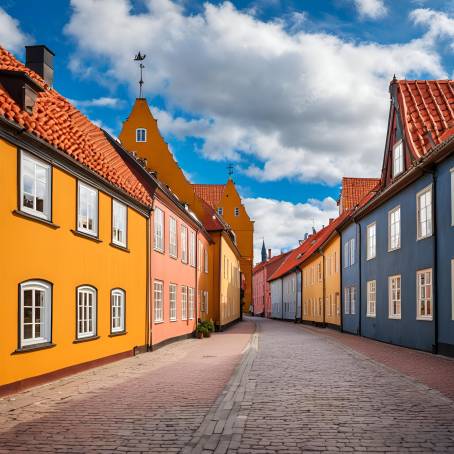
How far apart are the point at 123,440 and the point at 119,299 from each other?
→ 415 inches

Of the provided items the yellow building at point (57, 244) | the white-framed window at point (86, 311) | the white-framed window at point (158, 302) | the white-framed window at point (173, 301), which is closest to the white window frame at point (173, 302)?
the white-framed window at point (173, 301)

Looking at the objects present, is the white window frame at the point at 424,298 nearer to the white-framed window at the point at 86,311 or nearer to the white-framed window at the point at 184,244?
the white-framed window at the point at 86,311

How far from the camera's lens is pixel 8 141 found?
10.5 meters

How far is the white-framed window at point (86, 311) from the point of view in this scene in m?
13.9

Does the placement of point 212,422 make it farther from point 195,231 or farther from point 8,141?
point 195,231

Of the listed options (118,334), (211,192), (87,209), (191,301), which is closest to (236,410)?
(87,209)

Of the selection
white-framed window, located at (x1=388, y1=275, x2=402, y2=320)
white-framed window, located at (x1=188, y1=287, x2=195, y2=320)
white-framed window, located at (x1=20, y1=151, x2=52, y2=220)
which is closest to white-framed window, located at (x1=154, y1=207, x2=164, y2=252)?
white-framed window, located at (x1=188, y1=287, x2=195, y2=320)

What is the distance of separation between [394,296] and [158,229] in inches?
350

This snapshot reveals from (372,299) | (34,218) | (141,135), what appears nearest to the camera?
(34,218)

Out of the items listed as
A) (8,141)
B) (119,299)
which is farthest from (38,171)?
(119,299)

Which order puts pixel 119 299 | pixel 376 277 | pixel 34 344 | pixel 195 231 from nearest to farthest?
1. pixel 34 344
2. pixel 119 299
3. pixel 376 277
4. pixel 195 231

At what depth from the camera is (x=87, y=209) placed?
14.5m

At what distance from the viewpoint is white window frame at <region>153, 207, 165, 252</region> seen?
2100cm

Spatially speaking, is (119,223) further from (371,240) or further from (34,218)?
(371,240)
